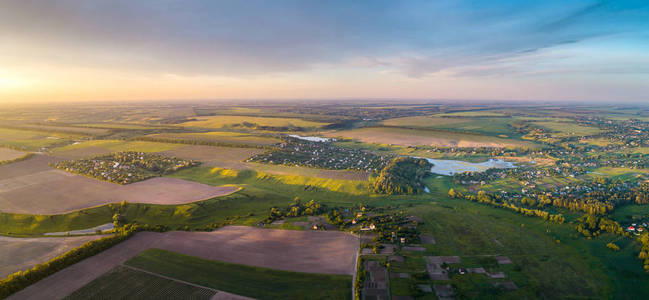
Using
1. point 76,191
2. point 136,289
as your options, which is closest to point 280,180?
point 76,191

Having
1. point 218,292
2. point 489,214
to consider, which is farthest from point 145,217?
point 489,214

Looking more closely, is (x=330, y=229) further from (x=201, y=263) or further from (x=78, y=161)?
(x=78, y=161)

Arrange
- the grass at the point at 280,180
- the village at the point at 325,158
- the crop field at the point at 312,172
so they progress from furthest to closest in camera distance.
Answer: the village at the point at 325,158
the crop field at the point at 312,172
the grass at the point at 280,180

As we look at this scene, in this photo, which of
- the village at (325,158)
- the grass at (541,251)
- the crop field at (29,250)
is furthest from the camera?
the village at (325,158)

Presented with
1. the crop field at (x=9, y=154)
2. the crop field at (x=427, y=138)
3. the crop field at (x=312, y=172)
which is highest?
the crop field at (x=427, y=138)

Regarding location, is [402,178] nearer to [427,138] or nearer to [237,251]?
[237,251]

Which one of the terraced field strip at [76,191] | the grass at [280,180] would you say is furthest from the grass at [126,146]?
the grass at [280,180]

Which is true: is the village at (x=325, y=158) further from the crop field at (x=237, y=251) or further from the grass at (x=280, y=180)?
the crop field at (x=237, y=251)

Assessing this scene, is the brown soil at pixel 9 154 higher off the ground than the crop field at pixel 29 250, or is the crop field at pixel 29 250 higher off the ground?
the brown soil at pixel 9 154
